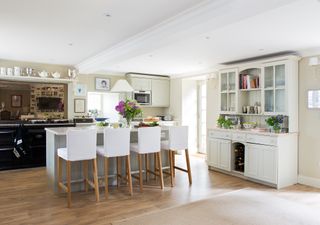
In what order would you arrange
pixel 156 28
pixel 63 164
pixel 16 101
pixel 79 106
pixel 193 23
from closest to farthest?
pixel 193 23 < pixel 156 28 < pixel 63 164 < pixel 16 101 < pixel 79 106

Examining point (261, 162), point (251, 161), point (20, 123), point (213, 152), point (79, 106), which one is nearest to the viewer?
point (261, 162)

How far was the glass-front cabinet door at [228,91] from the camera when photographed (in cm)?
576

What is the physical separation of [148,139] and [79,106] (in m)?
3.45

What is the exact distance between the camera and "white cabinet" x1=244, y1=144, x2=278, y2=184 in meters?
4.58

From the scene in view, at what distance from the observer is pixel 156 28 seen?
12.0 feet

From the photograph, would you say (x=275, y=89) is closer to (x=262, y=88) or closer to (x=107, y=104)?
(x=262, y=88)

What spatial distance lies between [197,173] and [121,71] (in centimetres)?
368

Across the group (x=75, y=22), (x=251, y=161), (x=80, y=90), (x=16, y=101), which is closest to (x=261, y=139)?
(x=251, y=161)

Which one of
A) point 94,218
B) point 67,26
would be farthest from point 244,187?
point 67,26

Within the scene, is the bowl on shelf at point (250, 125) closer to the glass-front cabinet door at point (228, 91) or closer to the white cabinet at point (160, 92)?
the glass-front cabinet door at point (228, 91)

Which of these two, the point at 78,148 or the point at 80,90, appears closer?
the point at 78,148

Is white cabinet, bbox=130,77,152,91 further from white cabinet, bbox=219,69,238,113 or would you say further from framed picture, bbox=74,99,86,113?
white cabinet, bbox=219,69,238,113

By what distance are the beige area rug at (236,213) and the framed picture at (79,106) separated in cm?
441

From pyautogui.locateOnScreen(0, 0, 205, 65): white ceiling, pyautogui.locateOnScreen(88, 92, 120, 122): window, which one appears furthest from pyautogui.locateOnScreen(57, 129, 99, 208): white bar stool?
pyautogui.locateOnScreen(88, 92, 120, 122): window
